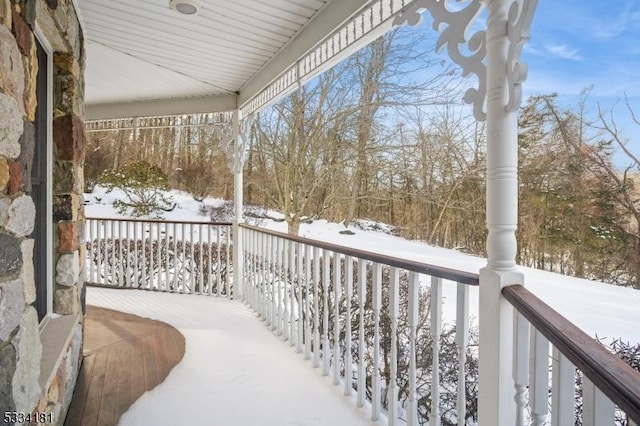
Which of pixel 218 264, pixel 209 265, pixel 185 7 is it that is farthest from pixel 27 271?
pixel 209 265

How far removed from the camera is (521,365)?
1.20 metres

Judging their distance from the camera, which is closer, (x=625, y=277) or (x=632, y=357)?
(x=632, y=357)

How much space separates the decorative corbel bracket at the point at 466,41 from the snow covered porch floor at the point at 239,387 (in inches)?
68.1

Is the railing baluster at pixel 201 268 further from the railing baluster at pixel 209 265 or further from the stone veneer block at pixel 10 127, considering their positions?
the stone veneer block at pixel 10 127

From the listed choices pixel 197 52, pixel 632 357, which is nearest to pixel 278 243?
pixel 197 52

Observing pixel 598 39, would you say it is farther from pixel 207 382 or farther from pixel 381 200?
pixel 207 382

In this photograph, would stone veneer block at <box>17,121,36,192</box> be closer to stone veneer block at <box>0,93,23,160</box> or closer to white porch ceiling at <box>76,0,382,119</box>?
stone veneer block at <box>0,93,23,160</box>

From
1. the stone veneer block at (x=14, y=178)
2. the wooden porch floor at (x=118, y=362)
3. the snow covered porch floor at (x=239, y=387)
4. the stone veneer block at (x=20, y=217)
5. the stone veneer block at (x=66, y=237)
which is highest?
the stone veneer block at (x=14, y=178)

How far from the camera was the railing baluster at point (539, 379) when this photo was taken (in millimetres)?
1062

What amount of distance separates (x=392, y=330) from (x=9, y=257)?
5.19ft

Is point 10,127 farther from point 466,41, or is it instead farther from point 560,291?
point 560,291

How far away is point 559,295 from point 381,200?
4.04 metres

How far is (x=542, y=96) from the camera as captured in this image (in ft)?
17.2

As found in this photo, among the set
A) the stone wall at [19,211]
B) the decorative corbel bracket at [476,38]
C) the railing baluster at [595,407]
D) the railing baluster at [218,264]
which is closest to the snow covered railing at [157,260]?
the railing baluster at [218,264]
